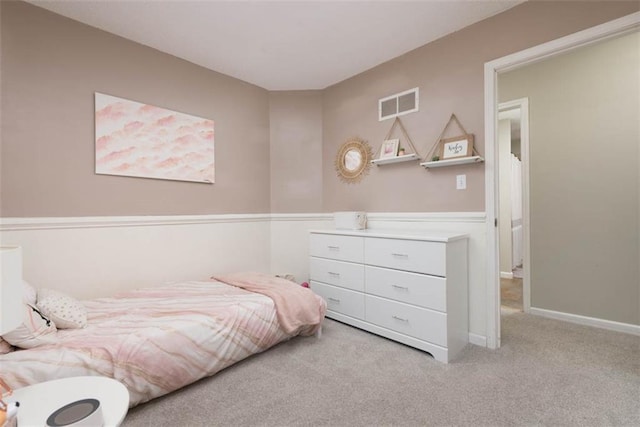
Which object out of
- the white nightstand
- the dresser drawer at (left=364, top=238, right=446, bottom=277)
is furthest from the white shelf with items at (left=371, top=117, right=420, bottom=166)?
the white nightstand

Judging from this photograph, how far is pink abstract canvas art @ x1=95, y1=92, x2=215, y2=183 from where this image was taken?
237cm

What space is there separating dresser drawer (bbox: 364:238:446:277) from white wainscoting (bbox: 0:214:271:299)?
1569 mm

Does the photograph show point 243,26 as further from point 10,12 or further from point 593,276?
point 593,276

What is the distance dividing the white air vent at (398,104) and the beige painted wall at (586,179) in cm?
121

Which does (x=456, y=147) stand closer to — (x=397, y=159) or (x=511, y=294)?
(x=397, y=159)

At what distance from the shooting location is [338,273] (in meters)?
2.73

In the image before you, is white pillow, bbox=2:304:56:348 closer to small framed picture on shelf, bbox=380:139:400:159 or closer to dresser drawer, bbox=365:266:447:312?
dresser drawer, bbox=365:266:447:312

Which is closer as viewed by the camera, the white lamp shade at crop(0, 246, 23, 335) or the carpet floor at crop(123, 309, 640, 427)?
the white lamp shade at crop(0, 246, 23, 335)

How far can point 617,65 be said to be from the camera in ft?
8.21

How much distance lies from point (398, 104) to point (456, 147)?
2.50 feet

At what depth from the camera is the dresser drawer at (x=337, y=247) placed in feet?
8.39

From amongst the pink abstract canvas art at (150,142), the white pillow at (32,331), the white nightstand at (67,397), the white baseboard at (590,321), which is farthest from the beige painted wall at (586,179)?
the white pillow at (32,331)

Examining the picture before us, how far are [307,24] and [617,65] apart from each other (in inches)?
105

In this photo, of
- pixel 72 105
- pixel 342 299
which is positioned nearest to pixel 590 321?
pixel 342 299
